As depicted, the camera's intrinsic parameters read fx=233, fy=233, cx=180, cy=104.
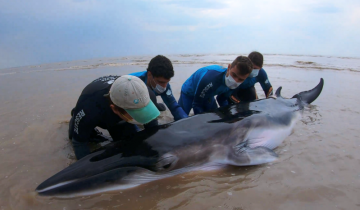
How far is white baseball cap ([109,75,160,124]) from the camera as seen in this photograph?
2611 millimetres

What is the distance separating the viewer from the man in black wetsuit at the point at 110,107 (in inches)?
104

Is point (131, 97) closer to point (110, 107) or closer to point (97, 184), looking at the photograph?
point (110, 107)

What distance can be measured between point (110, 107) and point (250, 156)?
2.11 meters

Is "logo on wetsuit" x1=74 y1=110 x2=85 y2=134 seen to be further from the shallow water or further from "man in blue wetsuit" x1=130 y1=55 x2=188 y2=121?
"man in blue wetsuit" x1=130 y1=55 x2=188 y2=121

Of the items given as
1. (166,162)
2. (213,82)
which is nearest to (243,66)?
(213,82)

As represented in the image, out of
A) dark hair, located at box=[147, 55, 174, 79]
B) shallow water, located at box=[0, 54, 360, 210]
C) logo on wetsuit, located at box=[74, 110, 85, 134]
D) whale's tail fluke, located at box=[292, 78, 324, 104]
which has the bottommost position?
shallow water, located at box=[0, 54, 360, 210]

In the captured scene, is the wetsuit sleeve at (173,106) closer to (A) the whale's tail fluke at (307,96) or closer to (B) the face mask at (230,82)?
(B) the face mask at (230,82)

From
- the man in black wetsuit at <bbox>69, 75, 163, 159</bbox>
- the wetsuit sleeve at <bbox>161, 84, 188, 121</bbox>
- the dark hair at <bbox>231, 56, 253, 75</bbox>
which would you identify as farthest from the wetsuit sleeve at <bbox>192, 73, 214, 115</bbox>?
the man in black wetsuit at <bbox>69, 75, 163, 159</bbox>

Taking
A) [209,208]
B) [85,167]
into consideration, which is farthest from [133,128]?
[209,208]

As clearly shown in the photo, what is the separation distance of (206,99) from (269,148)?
188 centimetres

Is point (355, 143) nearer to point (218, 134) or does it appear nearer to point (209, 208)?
point (218, 134)

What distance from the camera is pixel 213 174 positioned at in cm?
319

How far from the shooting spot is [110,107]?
122 inches

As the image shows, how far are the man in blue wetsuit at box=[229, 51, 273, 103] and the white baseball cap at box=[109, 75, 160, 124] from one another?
150 inches
